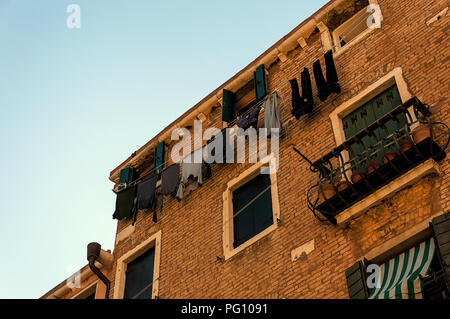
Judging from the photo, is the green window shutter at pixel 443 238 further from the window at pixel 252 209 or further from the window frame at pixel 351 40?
the window frame at pixel 351 40

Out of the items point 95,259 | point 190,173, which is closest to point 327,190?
point 190,173

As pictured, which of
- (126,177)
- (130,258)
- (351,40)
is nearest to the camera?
(351,40)

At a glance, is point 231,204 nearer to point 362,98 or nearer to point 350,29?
point 362,98

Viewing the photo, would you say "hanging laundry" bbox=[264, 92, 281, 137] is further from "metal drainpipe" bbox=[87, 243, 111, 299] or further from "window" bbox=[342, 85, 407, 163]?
"metal drainpipe" bbox=[87, 243, 111, 299]

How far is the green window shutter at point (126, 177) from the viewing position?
2044cm

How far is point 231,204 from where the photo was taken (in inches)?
662

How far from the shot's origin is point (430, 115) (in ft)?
44.2

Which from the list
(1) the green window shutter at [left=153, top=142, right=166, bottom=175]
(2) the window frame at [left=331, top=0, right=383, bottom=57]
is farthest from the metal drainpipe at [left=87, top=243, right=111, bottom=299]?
(2) the window frame at [left=331, top=0, right=383, bottom=57]

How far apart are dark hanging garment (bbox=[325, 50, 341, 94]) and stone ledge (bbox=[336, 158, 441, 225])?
3.50 meters

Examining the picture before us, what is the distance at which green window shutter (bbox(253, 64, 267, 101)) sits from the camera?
18.2m

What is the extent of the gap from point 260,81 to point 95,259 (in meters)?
6.33
